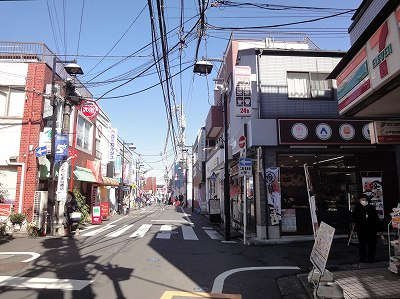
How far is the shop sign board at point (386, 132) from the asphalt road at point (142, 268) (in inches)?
147

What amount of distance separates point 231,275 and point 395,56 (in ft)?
18.6

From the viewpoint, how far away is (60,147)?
14.6 metres

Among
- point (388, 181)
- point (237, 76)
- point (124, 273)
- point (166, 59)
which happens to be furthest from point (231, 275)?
point (388, 181)

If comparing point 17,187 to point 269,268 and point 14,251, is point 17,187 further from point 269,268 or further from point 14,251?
point 269,268

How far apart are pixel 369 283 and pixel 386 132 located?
11.1 ft

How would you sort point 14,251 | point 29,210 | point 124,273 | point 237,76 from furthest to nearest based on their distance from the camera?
point 29,210 → point 237,76 → point 14,251 → point 124,273

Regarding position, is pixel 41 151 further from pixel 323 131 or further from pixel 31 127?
pixel 323 131

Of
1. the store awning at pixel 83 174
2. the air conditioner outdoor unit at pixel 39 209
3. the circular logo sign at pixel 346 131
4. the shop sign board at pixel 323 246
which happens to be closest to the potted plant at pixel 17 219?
the air conditioner outdoor unit at pixel 39 209

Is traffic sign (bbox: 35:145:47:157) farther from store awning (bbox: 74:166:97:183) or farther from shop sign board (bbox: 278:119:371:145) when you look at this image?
shop sign board (bbox: 278:119:371:145)

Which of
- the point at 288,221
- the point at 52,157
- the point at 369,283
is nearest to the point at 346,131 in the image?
the point at 288,221

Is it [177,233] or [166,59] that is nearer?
[166,59]

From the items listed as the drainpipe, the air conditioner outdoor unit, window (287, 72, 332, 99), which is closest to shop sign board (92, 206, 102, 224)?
the air conditioner outdoor unit

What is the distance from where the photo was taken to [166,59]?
11.2 m

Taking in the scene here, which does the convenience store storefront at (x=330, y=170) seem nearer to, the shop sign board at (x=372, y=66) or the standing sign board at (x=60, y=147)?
the shop sign board at (x=372, y=66)
